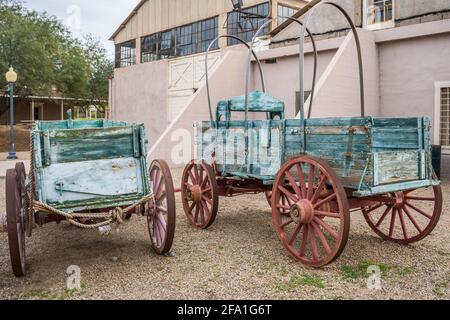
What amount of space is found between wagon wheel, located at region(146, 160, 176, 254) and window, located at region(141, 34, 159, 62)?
1900 centimetres

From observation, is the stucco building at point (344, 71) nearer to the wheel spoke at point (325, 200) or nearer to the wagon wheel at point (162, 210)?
the wagon wheel at point (162, 210)

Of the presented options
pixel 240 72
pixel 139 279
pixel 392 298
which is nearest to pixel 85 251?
pixel 139 279

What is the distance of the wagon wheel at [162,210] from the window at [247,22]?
13.7 meters

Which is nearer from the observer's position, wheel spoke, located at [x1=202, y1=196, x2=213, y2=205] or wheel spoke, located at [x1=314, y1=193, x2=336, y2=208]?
wheel spoke, located at [x1=314, y1=193, x2=336, y2=208]

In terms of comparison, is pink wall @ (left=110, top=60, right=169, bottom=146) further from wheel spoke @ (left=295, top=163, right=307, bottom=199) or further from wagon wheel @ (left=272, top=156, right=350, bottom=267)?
wheel spoke @ (left=295, top=163, right=307, bottom=199)

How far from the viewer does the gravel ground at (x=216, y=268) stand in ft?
12.0

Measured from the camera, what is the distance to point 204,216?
6051mm

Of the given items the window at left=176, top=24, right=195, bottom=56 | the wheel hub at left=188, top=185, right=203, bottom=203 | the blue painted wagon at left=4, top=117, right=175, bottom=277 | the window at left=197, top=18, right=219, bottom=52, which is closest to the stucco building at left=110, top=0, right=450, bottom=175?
the window at left=197, top=18, right=219, bottom=52

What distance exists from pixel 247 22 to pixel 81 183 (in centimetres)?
1557

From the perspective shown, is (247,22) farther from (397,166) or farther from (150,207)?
(397,166)

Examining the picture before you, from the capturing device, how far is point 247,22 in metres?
18.3

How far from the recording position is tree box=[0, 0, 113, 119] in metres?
23.4

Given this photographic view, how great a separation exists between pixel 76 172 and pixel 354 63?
8.39m

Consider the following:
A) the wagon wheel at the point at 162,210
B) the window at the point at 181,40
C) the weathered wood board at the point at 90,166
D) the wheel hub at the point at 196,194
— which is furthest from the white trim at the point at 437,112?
the window at the point at 181,40
